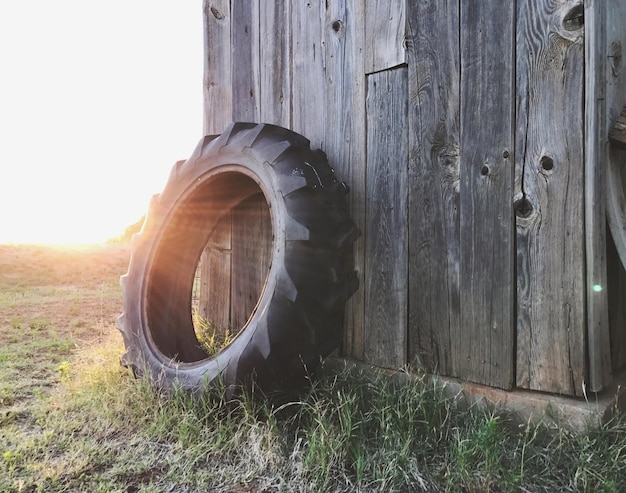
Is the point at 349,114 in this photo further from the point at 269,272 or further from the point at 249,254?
the point at 249,254

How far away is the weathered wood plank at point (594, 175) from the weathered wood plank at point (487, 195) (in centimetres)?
28

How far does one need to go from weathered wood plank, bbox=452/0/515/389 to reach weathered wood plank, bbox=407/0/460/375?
4 cm

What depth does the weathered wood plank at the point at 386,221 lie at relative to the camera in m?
2.40

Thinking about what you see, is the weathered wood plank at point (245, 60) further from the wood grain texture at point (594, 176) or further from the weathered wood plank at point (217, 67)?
the wood grain texture at point (594, 176)

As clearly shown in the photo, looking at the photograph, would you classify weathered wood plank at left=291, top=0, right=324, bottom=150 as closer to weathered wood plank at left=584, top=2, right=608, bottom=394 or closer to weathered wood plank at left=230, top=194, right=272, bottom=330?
weathered wood plank at left=230, top=194, right=272, bottom=330

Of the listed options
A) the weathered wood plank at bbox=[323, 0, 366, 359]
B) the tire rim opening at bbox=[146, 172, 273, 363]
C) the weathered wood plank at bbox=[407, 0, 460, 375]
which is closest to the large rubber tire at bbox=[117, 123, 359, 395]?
the tire rim opening at bbox=[146, 172, 273, 363]

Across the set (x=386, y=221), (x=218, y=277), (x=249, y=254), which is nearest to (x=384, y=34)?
(x=386, y=221)

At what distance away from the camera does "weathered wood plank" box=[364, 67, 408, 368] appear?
2.40 metres

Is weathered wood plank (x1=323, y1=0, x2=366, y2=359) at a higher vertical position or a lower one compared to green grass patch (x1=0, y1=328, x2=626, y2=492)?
higher

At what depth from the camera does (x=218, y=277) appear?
3.43 meters

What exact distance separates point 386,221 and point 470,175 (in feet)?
1.58

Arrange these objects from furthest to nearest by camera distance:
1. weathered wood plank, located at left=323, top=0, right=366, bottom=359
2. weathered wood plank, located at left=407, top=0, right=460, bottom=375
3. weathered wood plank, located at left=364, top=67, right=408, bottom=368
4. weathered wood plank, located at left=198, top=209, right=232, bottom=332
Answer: weathered wood plank, located at left=198, top=209, right=232, bottom=332 → weathered wood plank, located at left=323, top=0, right=366, bottom=359 → weathered wood plank, located at left=364, top=67, right=408, bottom=368 → weathered wood plank, located at left=407, top=0, right=460, bottom=375

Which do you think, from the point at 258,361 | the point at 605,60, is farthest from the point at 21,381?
the point at 605,60

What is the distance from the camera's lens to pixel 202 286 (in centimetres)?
356
